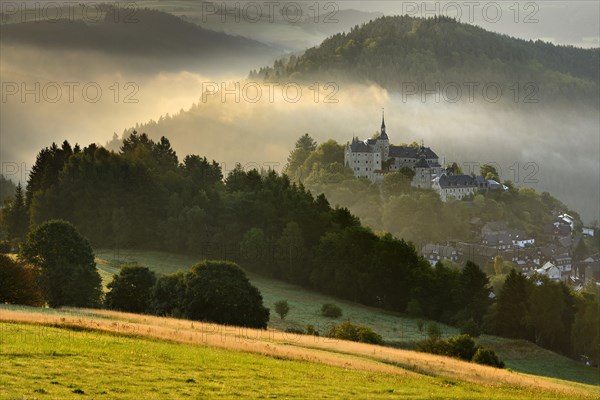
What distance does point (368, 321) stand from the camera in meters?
79.9

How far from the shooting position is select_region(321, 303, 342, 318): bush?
7962 centimetres

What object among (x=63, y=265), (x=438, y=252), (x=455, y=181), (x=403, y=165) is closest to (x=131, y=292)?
(x=63, y=265)

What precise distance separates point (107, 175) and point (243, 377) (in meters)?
81.5

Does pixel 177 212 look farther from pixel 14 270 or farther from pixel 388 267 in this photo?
pixel 14 270

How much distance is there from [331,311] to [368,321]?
3122mm

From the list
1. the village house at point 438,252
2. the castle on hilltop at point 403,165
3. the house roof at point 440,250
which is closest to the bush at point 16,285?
the village house at point 438,252

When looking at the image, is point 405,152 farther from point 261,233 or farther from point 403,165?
point 261,233

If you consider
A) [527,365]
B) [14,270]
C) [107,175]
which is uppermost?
[107,175]

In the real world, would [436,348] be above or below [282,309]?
below

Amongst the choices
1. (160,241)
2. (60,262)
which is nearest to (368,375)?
(60,262)

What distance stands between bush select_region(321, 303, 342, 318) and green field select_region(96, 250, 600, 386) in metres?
0.68

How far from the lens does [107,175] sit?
365 ft

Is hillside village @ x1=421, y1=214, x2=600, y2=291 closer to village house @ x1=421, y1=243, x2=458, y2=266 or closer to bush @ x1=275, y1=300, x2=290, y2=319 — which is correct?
village house @ x1=421, y1=243, x2=458, y2=266

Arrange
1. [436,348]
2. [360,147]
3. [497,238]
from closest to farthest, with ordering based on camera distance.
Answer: [436,348] → [497,238] → [360,147]
